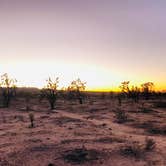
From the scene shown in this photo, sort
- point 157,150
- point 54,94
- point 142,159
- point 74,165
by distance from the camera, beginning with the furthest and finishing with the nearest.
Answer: point 54,94, point 157,150, point 142,159, point 74,165

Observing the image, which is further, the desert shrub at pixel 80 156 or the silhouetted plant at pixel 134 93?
the silhouetted plant at pixel 134 93

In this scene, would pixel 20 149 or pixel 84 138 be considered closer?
pixel 20 149

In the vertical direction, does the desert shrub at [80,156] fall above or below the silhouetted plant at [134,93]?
below

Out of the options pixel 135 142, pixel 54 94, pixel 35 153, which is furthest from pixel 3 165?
pixel 54 94

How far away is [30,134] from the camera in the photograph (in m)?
13.7

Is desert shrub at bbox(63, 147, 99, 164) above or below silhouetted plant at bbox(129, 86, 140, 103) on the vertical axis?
below

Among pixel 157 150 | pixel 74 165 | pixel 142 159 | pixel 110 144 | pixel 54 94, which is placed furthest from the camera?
pixel 54 94

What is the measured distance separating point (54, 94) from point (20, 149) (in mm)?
22902

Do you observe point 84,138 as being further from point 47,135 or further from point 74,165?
point 74,165

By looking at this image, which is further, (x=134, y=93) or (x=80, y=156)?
(x=134, y=93)

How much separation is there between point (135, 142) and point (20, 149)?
466cm

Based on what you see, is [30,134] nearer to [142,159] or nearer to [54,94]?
[142,159]

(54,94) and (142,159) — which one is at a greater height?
(54,94)

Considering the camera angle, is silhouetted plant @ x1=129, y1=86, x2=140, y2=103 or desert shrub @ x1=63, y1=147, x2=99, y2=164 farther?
silhouetted plant @ x1=129, y1=86, x2=140, y2=103
